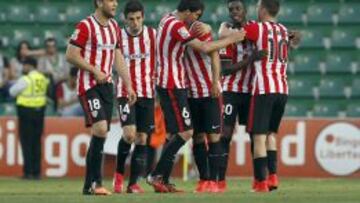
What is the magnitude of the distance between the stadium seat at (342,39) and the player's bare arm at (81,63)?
11.2 meters

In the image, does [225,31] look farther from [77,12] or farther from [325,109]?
[77,12]

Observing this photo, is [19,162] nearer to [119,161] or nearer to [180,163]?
[180,163]

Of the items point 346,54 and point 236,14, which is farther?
point 346,54

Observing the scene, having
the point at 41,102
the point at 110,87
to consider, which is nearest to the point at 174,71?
the point at 110,87

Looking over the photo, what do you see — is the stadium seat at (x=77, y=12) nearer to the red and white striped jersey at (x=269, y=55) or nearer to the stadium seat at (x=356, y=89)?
the stadium seat at (x=356, y=89)

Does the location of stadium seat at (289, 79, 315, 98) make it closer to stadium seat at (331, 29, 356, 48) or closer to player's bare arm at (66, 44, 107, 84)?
stadium seat at (331, 29, 356, 48)

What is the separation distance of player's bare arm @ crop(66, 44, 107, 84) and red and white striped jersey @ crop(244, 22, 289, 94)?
187cm

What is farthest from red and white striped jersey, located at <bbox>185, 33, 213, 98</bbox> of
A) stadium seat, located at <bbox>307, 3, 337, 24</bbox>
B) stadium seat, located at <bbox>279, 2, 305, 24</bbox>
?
stadium seat, located at <bbox>307, 3, 337, 24</bbox>

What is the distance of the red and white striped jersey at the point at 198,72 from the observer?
16.0 meters

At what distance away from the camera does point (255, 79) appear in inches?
635

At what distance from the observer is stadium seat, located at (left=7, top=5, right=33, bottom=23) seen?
85.7ft

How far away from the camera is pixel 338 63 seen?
Answer: 25656 millimetres

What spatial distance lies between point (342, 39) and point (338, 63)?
45 centimetres

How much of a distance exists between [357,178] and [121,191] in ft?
22.8
